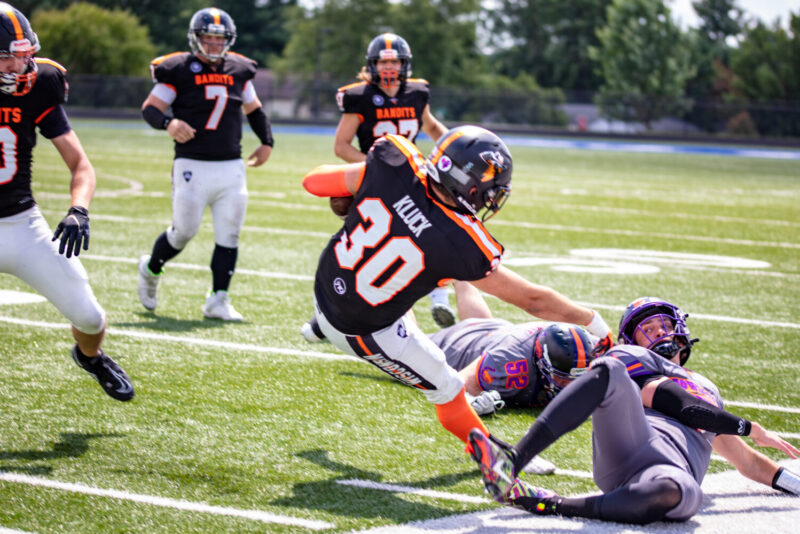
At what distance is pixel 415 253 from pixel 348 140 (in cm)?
387

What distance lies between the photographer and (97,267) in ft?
27.5

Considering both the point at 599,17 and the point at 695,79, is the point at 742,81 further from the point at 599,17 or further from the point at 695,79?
the point at 599,17

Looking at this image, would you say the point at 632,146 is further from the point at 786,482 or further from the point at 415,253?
the point at 415,253

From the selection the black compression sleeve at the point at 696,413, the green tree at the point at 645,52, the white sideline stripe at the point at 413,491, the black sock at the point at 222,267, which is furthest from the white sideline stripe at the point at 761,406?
the green tree at the point at 645,52

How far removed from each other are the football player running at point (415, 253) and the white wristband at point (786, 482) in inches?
35.3

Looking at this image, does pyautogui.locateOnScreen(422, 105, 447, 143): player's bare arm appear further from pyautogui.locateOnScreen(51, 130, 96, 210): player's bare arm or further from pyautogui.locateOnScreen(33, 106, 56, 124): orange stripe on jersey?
pyautogui.locateOnScreen(33, 106, 56, 124): orange stripe on jersey

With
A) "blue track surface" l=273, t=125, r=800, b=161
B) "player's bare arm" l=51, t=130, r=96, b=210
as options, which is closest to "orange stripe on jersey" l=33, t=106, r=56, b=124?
"player's bare arm" l=51, t=130, r=96, b=210

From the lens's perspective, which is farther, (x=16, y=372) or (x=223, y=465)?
(x=16, y=372)

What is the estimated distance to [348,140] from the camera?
7.26 meters

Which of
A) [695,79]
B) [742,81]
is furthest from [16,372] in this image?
[695,79]

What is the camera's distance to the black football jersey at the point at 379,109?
732 centimetres

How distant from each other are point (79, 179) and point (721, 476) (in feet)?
10.5

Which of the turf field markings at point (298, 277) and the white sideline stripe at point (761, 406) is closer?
the white sideline stripe at point (761, 406)

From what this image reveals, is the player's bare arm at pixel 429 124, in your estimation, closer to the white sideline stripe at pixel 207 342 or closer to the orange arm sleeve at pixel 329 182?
the white sideline stripe at pixel 207 342
